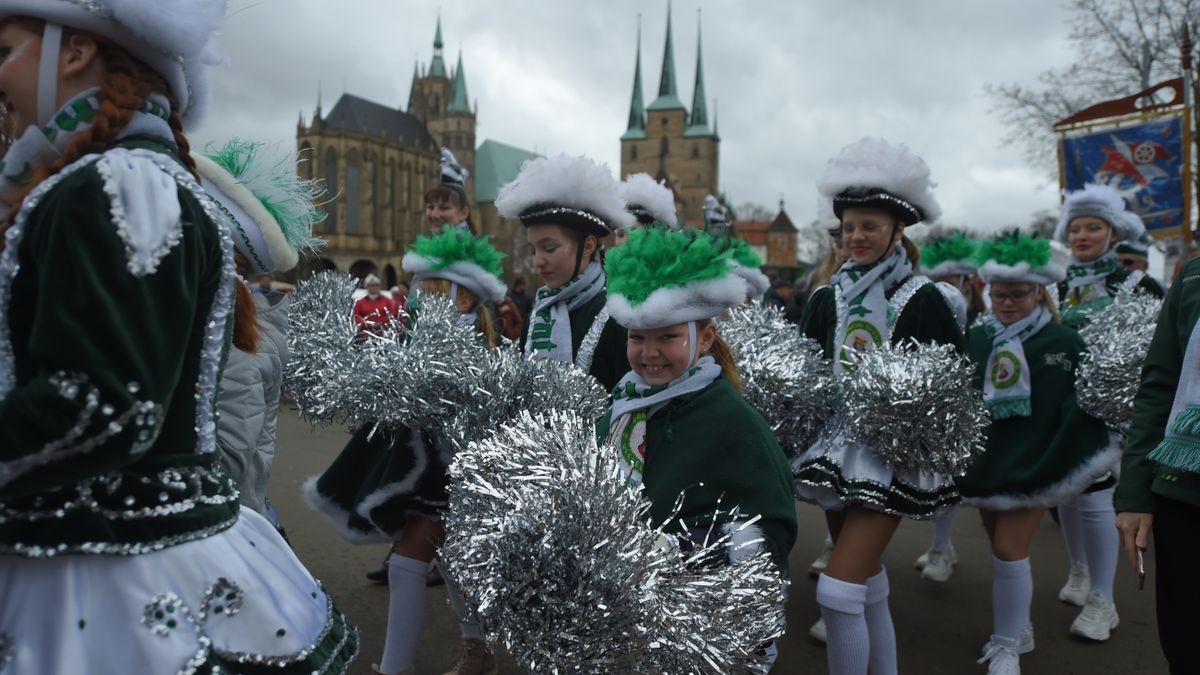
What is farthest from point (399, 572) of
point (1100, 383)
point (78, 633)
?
point (1100, 383)

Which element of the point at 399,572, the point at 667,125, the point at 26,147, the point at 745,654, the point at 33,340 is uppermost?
the point at 667,125

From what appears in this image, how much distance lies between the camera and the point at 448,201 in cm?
515

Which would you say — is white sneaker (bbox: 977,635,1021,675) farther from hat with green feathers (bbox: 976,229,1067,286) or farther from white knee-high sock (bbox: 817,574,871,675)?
hat with green feathers (bbox: 976,229,1067,286)

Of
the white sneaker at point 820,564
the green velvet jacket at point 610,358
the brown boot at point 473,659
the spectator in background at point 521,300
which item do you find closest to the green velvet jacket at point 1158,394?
the green velvet jacket at point 610,358

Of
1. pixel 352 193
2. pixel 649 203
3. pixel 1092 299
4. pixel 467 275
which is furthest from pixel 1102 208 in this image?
pixel 352 193

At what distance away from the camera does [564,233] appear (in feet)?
12.1

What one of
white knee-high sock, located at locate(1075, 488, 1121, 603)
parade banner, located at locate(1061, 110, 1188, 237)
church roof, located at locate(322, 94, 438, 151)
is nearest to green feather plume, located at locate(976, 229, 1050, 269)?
white knee-high sock, located at locate(1075, 488, 1121, 603)

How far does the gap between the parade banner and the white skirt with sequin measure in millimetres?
9664

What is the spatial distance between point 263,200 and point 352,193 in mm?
70087

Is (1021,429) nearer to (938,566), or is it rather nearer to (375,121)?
(938,566)

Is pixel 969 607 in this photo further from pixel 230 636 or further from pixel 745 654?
pixel 230 636

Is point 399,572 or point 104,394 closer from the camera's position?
point 104,394

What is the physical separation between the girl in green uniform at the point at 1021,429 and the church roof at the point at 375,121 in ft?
229

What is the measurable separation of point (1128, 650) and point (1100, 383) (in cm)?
167
